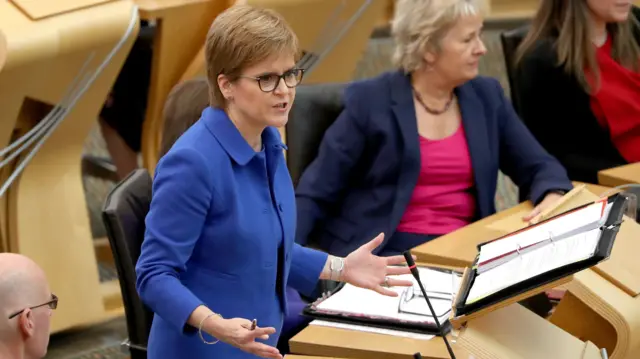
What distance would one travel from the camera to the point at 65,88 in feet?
10.0

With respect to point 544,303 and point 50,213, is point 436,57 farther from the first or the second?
point 50,213

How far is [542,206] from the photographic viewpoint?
2576 millimetres

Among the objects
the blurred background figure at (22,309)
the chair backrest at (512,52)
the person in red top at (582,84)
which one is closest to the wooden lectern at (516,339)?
the blurred background figure at (22,309)

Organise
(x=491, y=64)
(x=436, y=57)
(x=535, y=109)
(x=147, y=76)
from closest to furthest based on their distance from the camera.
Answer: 1. (x=436, y=57)
2. (x=535, y=109)
3. (x=147, y=76)
4. (x=491, y=64)

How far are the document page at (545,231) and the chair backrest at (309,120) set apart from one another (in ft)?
3.26

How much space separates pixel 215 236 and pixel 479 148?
47.2 inches

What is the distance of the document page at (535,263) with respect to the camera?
1613 mm

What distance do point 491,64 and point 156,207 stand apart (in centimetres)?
462

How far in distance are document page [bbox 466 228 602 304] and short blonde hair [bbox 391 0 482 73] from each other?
109cm

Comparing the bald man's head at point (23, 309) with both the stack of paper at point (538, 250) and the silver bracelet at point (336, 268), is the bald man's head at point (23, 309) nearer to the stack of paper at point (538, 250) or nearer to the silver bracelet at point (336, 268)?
the silver bracelet at point (336, 268)

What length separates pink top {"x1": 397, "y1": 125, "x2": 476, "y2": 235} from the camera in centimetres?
272

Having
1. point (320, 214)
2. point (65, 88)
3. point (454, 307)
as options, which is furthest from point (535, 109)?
point (454, 307)

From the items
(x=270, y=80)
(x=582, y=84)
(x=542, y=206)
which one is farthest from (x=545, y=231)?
(x=582, y=84)

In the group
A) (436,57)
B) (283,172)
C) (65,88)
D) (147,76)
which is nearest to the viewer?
(283,172)
